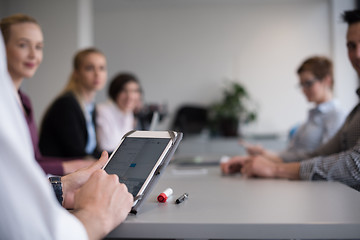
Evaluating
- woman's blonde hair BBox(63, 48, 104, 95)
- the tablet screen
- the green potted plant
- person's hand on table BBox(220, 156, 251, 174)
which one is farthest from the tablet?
the green potted plant

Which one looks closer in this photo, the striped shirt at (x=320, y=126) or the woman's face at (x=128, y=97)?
the striped shirt at (x=320, y=126)

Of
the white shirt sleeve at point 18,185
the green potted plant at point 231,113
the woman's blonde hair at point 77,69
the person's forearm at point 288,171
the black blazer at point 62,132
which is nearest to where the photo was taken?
the white shirt sleeve at point 18,185

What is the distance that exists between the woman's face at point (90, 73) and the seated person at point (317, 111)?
1463mm

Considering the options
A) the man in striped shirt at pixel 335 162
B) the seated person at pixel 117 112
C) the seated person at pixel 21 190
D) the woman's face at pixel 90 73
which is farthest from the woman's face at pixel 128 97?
the seated person at pixel 21 190

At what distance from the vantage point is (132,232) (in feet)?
2.54

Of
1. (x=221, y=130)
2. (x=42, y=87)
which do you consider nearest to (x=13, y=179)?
(x=42, y=87)

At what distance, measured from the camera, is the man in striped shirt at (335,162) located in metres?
1.32

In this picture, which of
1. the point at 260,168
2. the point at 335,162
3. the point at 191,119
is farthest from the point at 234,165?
the point at 191,119

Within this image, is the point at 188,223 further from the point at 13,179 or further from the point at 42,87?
the point at 42,87

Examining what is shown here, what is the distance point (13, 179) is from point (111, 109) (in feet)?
9.62

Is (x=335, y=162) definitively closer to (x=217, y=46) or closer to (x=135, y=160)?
(x=135, y=160)

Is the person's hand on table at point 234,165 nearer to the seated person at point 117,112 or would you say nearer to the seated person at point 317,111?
the seated person at point 317,111

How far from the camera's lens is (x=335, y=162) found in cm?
134

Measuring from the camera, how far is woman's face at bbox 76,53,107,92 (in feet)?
10.1
